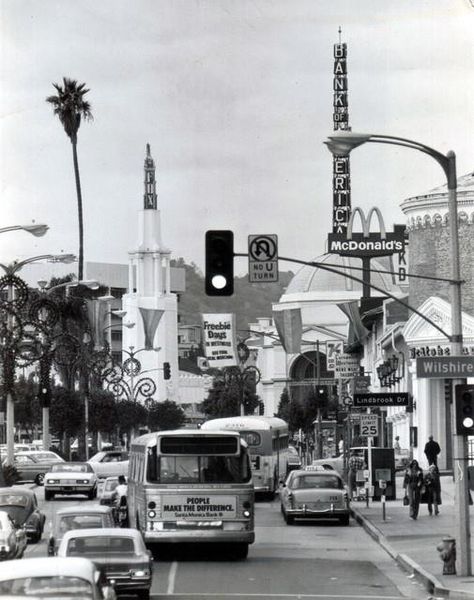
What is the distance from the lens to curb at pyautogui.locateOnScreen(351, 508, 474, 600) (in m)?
24.0

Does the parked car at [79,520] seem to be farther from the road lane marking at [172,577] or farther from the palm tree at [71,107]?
the palm tree at [71,107]

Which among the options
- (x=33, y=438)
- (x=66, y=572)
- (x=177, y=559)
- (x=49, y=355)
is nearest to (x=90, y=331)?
(x=49, y=355)

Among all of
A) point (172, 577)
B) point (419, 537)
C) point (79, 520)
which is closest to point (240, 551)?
point (172, 577)

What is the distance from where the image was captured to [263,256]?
29.4m

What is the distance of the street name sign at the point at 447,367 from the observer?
2548 cm

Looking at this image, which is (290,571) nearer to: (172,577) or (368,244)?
(172,577)

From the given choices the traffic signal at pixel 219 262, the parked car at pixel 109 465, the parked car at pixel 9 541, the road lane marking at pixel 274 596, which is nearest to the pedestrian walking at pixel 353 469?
the parked car at pixel 109 465

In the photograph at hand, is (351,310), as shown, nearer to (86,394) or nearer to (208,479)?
(86,394)

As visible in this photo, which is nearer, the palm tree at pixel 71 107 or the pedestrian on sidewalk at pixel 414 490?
the pedestrian on sidewalk at pixel 414 490

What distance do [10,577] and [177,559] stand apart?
17.5 metres

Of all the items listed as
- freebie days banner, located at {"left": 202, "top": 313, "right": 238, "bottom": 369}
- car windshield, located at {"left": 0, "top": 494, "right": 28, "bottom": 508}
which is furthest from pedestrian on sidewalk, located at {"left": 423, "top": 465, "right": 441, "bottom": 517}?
freebie days banner, located at {"left": 202, "top": 313, "right": 238, "bottom": 369}

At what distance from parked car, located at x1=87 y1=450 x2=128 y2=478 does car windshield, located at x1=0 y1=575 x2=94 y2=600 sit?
155 feet

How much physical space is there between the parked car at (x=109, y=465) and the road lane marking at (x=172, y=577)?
31646 mm

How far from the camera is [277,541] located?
3728 centimetres
